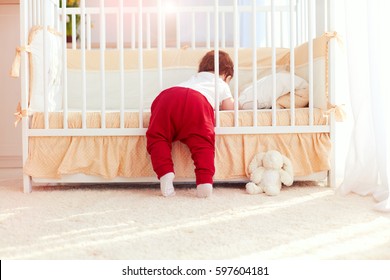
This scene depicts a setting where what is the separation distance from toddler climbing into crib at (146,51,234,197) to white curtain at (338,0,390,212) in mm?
483

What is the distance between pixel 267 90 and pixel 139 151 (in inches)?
22.9

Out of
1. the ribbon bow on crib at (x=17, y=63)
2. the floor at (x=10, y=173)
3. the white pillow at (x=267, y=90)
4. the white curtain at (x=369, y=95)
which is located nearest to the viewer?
the white curtain at (x=369, y=95)

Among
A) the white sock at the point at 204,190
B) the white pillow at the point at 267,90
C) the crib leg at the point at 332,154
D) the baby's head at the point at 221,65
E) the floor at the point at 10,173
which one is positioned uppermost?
the baby's head at the point at 221,65

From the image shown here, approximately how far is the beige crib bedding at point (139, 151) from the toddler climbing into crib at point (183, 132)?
0.31 ft

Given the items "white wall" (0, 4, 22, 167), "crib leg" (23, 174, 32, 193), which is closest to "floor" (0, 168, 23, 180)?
"white wall" (0, 4, 22, 167)

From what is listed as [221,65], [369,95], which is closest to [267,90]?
[221,65]

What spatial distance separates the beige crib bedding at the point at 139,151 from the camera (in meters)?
1.91

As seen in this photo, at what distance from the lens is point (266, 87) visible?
2.09 metres

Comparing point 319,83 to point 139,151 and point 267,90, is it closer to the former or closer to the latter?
point 267,90

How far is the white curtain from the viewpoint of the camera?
5.18 ft

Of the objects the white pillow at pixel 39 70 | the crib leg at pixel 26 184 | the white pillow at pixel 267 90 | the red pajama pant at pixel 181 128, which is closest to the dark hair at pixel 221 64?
the white pillow at pixel 267 90

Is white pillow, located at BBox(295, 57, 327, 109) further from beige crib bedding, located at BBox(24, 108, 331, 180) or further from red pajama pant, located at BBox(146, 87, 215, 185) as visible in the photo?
red pajama pant, located at BBox(146, 87, 215, 185)

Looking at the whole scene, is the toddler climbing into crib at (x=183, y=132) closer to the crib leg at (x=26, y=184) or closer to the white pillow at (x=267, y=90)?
the white pillow at (x=267, y=90)

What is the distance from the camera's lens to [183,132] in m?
1.85
